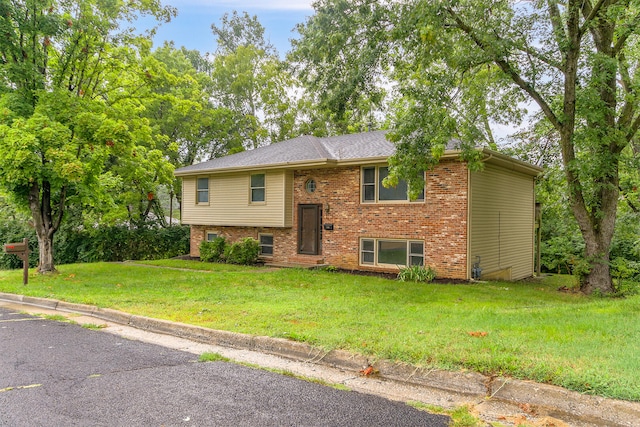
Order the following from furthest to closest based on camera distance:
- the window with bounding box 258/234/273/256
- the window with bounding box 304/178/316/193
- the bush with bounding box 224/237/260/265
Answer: the window with bounding box 258/234/273/256 → the bush with bounding box 224/237/260/265 → the window with bounding box 304/178/316/193

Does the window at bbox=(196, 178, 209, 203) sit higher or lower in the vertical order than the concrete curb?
higher

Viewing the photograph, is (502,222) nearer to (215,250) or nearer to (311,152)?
(311,152)

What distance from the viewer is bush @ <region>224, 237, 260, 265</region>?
56.9 feet

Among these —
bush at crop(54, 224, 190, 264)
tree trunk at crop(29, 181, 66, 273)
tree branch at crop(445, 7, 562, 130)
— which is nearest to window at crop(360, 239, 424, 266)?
tree branch at crop(445, 7, 562, 130)

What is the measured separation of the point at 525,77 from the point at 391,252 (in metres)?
6.42

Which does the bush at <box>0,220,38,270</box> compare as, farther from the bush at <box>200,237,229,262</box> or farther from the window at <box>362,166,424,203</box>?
the window at <box>362,166,424,203</box>

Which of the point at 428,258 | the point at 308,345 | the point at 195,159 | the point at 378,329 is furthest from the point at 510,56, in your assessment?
the point at 195,159

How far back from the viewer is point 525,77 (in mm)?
11953

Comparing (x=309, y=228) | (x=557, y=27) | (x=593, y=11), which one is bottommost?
(x=309, y=228)

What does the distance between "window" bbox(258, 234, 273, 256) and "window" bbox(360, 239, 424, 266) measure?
166 inches

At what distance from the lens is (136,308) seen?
830cm

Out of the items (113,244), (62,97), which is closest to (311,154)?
(62,97)

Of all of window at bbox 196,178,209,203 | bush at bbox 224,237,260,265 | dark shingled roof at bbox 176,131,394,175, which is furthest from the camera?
window at bbox 196,178,209,203

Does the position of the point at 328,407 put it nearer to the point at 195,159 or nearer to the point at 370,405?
the point at 370,405
